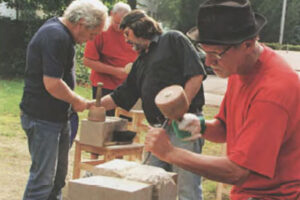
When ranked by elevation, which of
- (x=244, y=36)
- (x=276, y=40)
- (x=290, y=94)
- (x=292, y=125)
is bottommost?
(x=276, y=40)

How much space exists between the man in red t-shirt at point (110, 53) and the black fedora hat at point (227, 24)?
3443 millimetres

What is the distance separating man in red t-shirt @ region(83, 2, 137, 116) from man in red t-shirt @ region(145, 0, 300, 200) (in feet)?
11.3

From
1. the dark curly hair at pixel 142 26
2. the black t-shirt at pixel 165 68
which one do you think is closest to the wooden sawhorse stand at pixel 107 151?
the black t-shirt at pixel 165 68

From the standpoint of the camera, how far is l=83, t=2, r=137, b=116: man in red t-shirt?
570cm

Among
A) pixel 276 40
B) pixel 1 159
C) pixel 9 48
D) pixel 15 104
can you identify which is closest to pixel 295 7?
pixel 276 40

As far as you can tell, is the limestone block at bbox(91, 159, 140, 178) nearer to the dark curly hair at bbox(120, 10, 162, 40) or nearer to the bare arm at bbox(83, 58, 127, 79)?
the dark curly hair at bbox(120, 10, 162, 40)

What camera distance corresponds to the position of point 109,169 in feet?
8.01

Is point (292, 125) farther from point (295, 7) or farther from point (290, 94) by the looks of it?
point (295, 7)

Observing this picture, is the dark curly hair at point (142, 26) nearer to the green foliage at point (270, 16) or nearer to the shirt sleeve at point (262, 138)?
the shirt sleeve at point (262, 138)

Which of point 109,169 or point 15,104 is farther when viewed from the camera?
point 15,104

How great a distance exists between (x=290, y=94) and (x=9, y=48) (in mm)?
15369

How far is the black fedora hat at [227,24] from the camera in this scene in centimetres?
216

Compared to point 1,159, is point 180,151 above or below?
above

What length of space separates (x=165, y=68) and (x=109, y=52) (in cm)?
189
